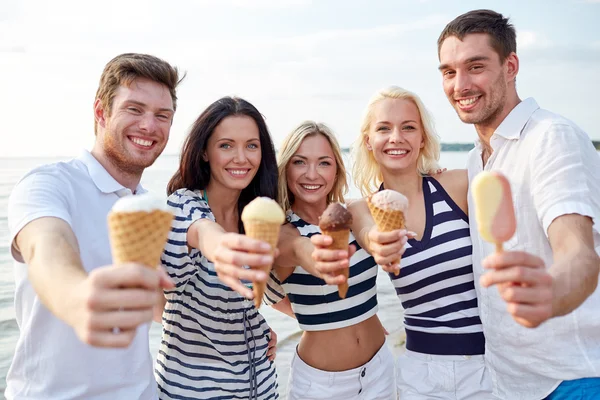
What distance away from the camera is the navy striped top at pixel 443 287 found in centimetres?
373

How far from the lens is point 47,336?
2.97m

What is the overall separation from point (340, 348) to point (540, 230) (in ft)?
6.18

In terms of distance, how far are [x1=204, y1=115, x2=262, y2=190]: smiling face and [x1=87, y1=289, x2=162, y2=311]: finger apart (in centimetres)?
217

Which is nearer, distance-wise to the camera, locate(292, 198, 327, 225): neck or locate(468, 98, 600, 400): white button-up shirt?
locate(468, 98, 600, 400): white button-up shirt

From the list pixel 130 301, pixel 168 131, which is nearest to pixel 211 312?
pixel 168 131

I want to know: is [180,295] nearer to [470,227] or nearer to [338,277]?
[338,277]

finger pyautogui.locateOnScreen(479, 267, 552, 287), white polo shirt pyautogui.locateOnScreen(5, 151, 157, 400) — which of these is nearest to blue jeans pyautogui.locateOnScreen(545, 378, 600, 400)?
finger pyautogui.locateOnScreen(479, 267, 552, 287)

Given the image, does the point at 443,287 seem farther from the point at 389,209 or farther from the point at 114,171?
the point at 114,171

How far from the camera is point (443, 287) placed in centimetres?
381

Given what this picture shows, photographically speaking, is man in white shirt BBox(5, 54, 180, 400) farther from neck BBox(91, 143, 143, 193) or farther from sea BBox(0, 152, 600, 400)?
sea BBox(0, 152, 600, 400)

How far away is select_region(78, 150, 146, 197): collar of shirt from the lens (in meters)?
3.27

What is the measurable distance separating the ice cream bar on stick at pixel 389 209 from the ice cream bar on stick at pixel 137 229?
131 centimetres

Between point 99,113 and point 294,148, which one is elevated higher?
point 99,113

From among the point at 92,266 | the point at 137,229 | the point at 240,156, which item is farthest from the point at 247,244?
the point at 240,156
